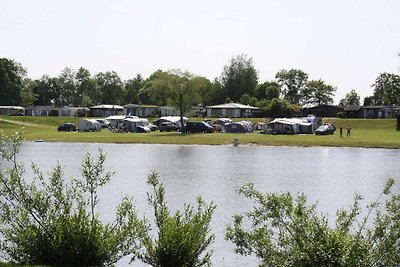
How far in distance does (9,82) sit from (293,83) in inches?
3073

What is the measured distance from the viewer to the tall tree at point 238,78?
167 meters

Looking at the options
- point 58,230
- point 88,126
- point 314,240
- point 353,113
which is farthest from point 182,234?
point 353,113

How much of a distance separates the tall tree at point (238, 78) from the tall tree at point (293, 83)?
16390 mm

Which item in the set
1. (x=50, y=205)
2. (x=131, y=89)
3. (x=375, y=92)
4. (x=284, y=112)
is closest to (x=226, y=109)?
(x=284, y=112)

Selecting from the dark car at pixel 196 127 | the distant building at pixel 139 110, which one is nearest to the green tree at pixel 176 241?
the dark car at pixel 196 127

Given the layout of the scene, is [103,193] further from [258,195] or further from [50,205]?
[258,195]

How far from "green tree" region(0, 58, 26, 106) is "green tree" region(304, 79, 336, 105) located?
77.4 m

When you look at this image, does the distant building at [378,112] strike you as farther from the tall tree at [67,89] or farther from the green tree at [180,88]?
the tall tree at [67,89]

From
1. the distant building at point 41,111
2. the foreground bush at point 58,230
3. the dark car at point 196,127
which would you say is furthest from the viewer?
the distant building at point 41,111

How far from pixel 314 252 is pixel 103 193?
2259 cm

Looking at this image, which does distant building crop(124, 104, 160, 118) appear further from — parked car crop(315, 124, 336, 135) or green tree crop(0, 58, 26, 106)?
parked car crop(315, 124, 336, 135)

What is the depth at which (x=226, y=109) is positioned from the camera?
438 feet

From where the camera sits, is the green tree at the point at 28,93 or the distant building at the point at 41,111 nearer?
the distant building at the point at 41,111

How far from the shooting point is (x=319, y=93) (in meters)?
180
